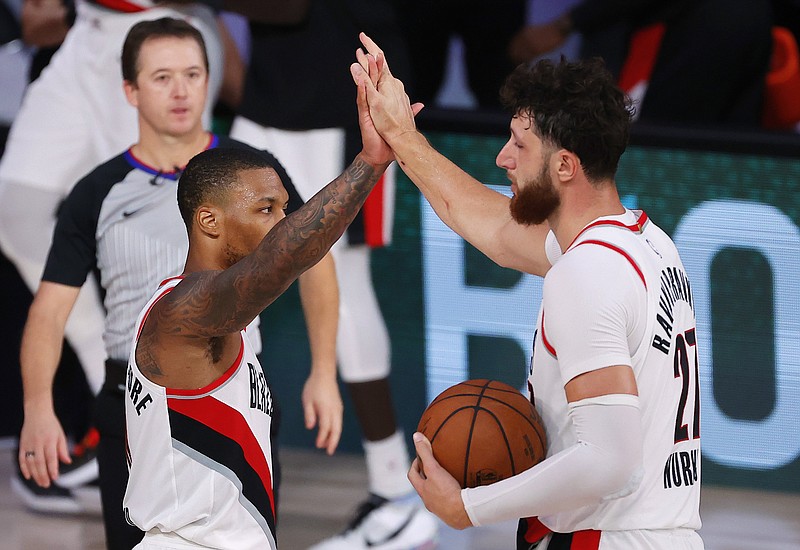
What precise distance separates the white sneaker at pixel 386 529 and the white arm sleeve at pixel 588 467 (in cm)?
281

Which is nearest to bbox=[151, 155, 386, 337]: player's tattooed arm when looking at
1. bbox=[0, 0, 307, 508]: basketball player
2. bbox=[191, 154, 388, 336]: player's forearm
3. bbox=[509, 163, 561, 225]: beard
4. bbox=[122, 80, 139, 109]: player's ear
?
bbox=[191, 154, 388, 336]: player's forearm

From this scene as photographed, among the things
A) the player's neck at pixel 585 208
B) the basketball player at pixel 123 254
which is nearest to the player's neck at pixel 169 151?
the basketball player at pixel 123 254

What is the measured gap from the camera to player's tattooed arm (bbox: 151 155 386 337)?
9.52 feet

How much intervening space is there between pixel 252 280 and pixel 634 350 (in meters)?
Answer: 0.90

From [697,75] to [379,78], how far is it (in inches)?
142

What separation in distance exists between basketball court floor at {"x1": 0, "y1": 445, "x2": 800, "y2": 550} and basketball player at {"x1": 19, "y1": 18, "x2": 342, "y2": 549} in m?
1.51

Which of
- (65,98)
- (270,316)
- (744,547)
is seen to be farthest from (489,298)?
(65,98)

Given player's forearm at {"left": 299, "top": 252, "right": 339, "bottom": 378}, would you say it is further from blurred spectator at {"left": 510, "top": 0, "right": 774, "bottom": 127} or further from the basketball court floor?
blurred spectator at {"left": 510, "top": 0, "right": 774, "bottom": 127}

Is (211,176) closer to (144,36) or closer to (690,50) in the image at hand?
(144,36)

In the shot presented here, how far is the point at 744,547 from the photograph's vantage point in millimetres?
5602

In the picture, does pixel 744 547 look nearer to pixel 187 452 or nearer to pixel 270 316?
pixel 270 316

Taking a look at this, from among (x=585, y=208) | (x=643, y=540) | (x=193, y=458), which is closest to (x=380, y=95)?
(x=585, y=208)

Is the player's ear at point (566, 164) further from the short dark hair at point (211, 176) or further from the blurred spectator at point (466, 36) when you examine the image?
the blurred spectator at point (466, 36)

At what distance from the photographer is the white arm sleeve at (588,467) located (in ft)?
9.14
